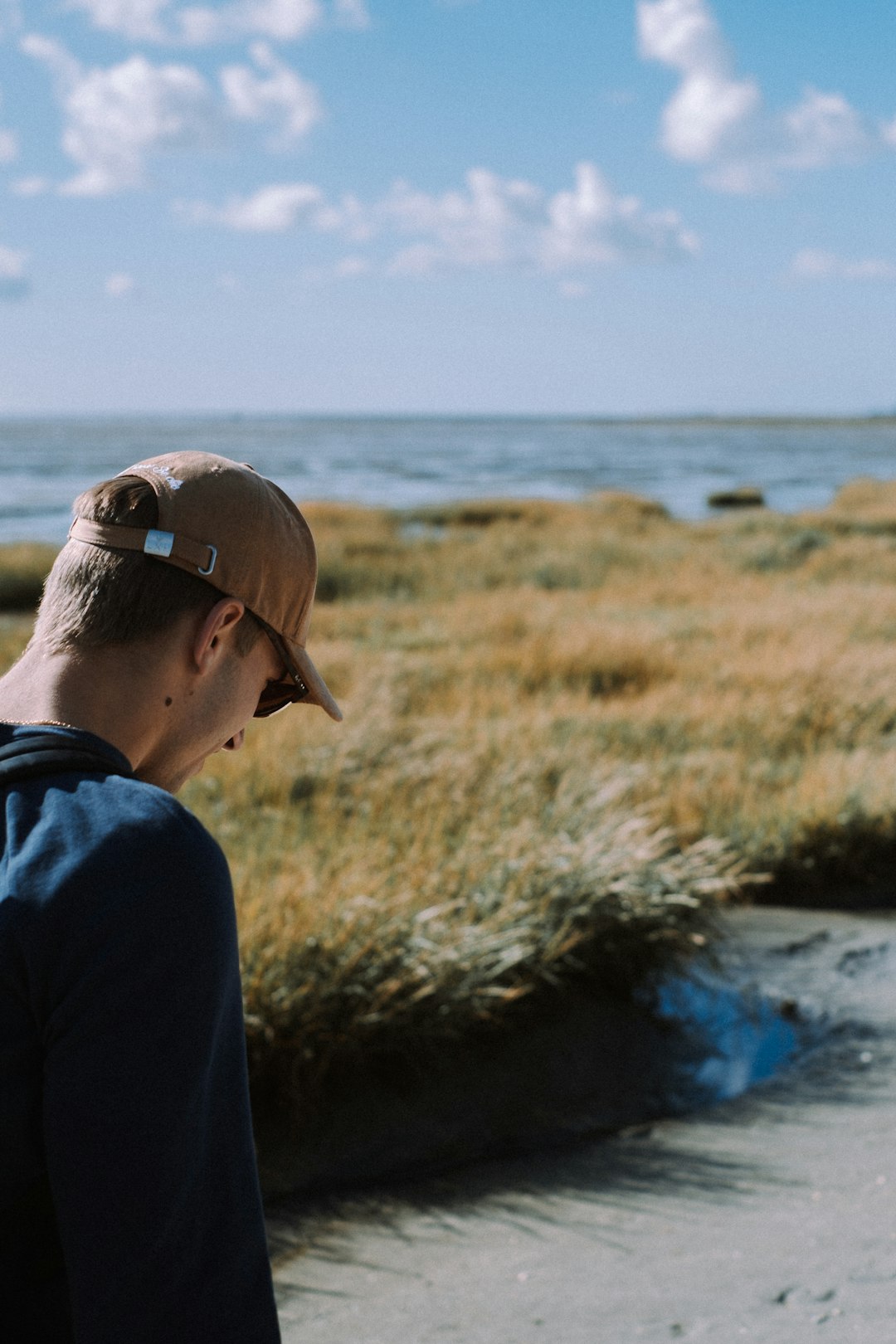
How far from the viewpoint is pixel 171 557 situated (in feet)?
4.29

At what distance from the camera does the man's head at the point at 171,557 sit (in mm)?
1298

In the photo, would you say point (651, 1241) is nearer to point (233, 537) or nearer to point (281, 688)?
point (281, 688)

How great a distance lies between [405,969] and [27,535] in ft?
94.3

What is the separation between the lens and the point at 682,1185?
346cm

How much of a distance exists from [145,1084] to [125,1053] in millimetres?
35

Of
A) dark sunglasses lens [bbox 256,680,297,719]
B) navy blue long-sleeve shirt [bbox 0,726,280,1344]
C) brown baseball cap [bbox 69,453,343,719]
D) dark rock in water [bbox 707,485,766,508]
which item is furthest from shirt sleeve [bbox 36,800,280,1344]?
dark rock in water [bbox 707,485,766,508]

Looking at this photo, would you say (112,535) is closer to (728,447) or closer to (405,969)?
(405,969)

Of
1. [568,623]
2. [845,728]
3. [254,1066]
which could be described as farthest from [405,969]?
[568,623]

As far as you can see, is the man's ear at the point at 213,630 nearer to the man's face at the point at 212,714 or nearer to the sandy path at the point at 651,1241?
the man's face at the point at 212,714

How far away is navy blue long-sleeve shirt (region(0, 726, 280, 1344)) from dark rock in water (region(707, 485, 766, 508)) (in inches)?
1785

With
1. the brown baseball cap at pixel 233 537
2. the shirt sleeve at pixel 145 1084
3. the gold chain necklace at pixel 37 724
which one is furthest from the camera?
the brown baseball cap at pixel 233 537

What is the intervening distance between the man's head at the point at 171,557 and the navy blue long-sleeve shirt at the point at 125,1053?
157mm

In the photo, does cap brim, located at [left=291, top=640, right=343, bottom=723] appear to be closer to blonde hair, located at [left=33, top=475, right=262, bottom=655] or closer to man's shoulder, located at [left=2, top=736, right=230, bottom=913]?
blonde hair, located at [left=33, top=475, right=262, bottom=655]

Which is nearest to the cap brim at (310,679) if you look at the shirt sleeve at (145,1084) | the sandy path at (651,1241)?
the shirt sleeve at (145,1084)
